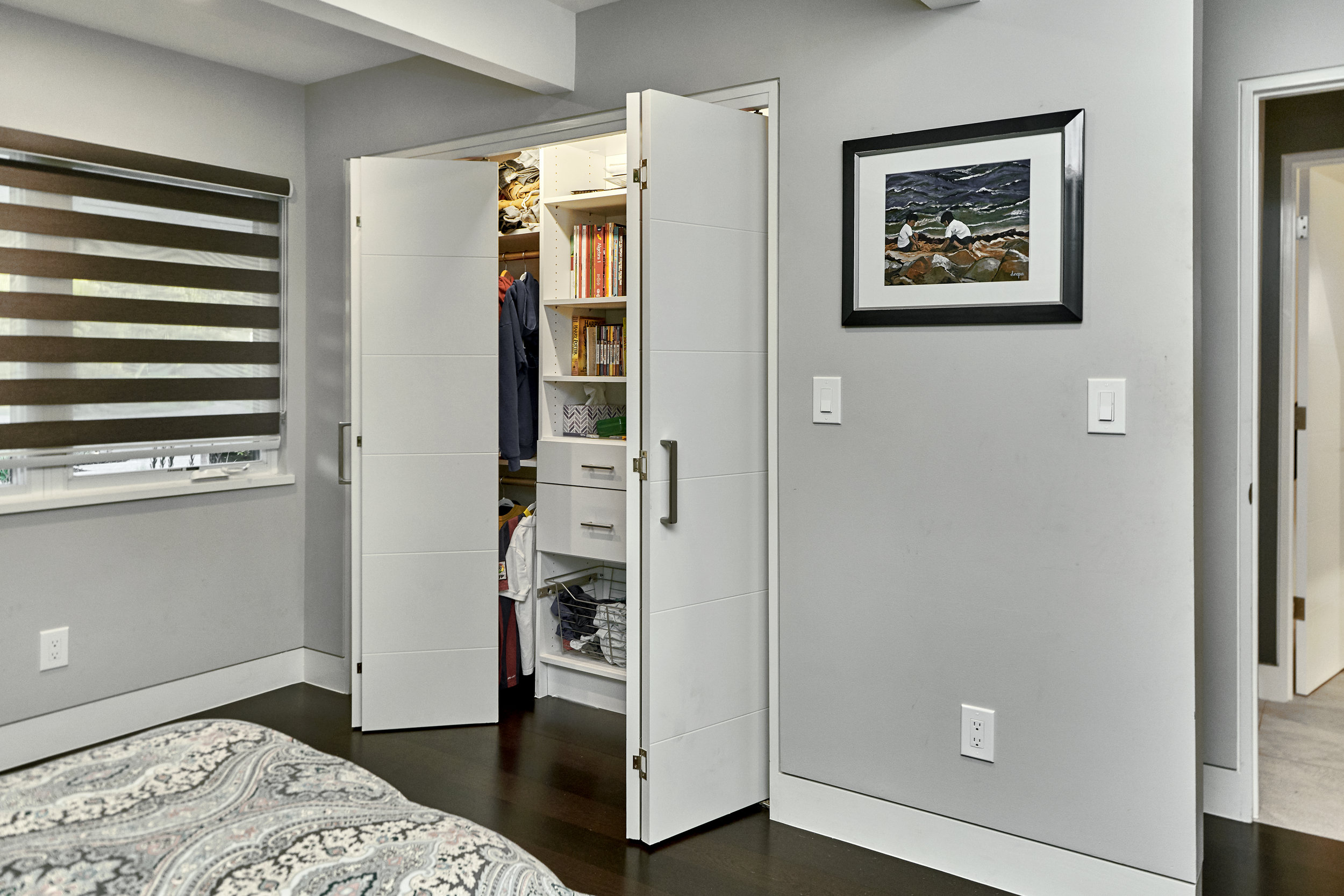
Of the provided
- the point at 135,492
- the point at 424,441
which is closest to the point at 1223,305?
the point at 424,441

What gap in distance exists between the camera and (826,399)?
8.49 feet

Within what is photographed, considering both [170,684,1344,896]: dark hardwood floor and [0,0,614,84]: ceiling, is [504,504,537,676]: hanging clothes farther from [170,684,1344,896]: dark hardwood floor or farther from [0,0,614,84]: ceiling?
[0,0,614,84]: ceiling

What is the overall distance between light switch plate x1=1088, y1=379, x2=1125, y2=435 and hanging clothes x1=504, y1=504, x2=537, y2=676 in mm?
2220

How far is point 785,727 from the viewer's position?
8.86ft

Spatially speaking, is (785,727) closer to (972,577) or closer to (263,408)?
(972,577)

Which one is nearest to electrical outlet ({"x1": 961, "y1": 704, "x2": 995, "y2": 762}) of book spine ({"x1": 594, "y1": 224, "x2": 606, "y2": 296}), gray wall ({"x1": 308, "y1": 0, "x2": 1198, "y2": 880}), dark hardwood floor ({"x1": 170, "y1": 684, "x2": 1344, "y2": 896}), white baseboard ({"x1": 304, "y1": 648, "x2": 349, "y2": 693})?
gray wall ({"x1": 308, "y1": 0, "x2": 1198, "y2": 880})

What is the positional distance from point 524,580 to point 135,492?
4.77 ft

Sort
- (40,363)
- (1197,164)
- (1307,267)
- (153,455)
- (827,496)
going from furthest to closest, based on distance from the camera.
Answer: (1307,267) → (153,455) → (40,363) → (827,496) → (1197,164)

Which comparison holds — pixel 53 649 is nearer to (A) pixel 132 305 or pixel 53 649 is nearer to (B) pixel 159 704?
(B) pixel 159 704

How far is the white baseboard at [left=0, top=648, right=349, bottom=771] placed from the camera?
10.0 ft

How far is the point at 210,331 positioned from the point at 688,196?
2.11 m

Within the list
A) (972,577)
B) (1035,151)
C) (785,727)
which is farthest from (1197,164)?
(785,727)

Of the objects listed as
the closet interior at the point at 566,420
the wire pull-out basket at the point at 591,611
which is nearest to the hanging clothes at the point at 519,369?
the closet interior at the point at 566,420

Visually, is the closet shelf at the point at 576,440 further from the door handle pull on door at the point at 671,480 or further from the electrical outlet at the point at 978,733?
the electrical outlet at the point at 978,733
